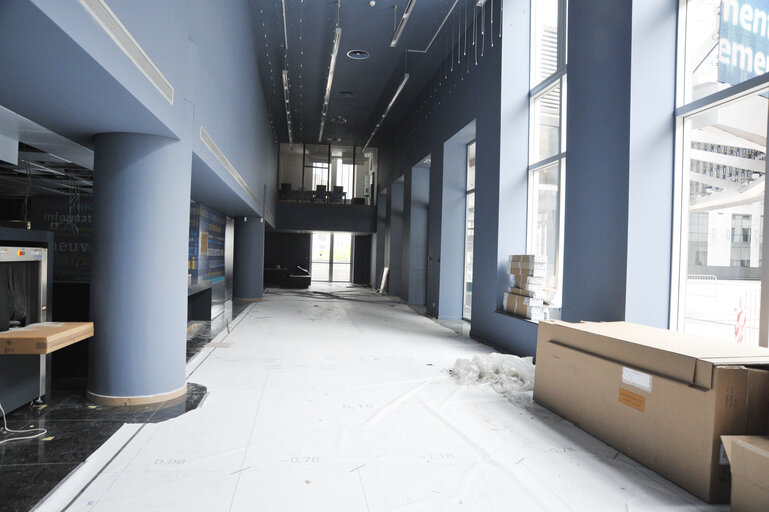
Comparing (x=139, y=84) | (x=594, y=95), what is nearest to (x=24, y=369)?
(x=139, y=84)

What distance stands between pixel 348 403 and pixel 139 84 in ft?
8.29

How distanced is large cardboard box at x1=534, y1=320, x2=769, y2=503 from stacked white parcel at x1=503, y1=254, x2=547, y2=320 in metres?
2.11

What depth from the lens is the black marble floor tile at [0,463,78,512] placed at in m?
2.02

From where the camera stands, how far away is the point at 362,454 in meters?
2.65

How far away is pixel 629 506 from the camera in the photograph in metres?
2.15

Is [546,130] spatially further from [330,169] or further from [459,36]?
[330,169]

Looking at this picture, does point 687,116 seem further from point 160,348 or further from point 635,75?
point 160,348

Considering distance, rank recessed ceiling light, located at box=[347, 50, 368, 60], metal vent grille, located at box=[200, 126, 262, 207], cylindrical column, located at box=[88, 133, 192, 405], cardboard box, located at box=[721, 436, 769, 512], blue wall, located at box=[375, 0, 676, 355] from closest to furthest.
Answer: cardboard box, located at box=[721, 436, 769, 512], cylindrical column, located at box=[88, 133, 192, 405], blue wall, located at box=[375, 0, 676, 355], metal vent grille, located at box=[200, 126, 262, 207], recessed ceiling light, located at box=[347, 50, 368, 60]

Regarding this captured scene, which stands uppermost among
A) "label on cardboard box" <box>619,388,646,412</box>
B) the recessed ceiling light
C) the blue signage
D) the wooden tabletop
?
the recessed ceiling light

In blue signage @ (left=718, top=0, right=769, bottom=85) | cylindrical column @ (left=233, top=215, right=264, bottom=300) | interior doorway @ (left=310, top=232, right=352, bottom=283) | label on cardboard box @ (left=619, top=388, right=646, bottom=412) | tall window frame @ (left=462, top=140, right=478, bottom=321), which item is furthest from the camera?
interior doorway @ (left=310, top=232, right=352, bottom=283)

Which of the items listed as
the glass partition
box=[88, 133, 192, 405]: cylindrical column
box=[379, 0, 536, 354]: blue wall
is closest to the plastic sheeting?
box=[379, 0, 536, 354]: blue wall

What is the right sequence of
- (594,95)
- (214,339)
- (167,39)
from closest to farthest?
1. (167,39)
2. (594,95)
3. (214,339)

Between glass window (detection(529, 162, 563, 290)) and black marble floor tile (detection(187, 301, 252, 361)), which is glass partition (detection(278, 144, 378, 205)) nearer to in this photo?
black marble floor tile (detection(187, 301, 252, 361))

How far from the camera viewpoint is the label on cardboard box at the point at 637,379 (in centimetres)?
255
